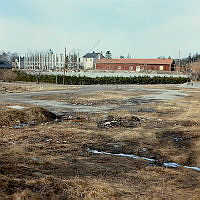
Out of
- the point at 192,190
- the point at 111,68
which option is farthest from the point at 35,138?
the point at 111,68

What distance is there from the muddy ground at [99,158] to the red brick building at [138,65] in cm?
4957

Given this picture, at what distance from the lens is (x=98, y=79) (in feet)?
143

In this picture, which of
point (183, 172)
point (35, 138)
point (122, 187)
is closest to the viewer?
point (122, 187)

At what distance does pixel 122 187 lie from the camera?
4.51 meters

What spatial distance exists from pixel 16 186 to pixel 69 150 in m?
3.35

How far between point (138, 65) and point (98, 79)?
22.1 m

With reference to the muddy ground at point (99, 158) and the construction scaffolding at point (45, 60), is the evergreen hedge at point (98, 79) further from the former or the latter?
the construction scaffolding at point (45, 60)

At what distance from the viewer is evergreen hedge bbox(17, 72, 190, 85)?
4094 cm

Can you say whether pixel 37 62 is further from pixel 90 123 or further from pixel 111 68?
pixel 90 123

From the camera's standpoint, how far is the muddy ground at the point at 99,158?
413cm

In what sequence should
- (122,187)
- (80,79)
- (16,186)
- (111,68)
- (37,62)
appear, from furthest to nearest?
(37,62) → (111,68) → (80,79) → (122,187) → (16,186)

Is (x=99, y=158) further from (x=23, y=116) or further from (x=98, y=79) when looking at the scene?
A: (x=98, y=79)

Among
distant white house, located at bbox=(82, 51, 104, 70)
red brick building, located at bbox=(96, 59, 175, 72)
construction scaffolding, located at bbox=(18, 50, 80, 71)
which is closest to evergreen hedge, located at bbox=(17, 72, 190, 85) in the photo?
red brick building, located at bbox=(96, 59, 175, 72)

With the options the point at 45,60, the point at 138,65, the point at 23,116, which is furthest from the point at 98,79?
the point at 45,60
